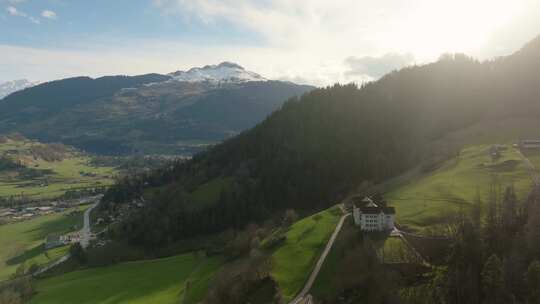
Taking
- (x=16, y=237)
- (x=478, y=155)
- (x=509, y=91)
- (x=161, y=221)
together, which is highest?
(x=509, y=91)

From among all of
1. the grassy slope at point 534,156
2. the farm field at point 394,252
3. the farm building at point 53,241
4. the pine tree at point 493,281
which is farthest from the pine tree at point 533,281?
the farm building at point 53,241

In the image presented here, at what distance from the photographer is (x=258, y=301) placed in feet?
236

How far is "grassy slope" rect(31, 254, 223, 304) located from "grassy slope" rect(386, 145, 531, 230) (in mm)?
44871

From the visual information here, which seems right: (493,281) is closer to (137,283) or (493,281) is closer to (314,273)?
(314,273)

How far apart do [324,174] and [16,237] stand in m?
143

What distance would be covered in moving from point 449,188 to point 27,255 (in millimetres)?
155305

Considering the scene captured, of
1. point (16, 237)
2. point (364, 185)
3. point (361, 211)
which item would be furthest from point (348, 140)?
point (16, 237)

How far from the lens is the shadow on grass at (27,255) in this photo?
162025 mm

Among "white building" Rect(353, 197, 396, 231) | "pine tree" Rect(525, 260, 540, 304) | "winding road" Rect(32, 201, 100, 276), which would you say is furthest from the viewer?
"winding road" Rect(32, 201, 100, 276)

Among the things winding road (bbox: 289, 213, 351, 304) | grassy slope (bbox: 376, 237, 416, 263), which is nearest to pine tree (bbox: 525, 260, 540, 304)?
grassy slope (bbox: 376, 237, 416, 263)

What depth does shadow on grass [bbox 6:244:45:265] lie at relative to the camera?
162 m

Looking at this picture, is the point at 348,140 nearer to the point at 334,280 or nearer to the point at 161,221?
the point at 161,221

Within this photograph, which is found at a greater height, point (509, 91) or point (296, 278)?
point (509, 91)

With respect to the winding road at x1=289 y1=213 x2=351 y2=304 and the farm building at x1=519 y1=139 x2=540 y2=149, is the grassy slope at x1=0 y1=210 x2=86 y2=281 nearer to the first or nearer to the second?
the winding road at x1=289 y1=213 x2=351 y2=304
